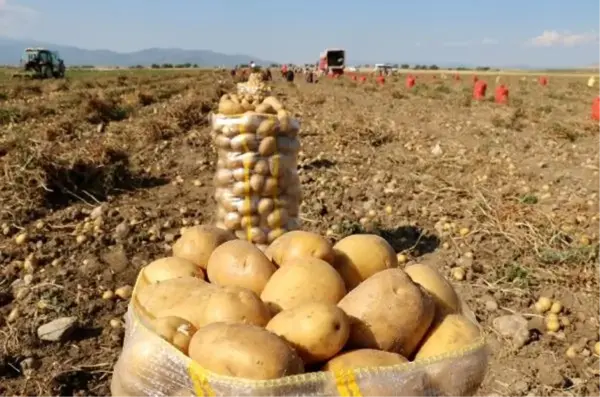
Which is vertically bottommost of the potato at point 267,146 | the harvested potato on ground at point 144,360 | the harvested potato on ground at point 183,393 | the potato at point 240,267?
the harvested potato on ground at point 183,393

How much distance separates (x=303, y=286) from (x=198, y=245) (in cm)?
73

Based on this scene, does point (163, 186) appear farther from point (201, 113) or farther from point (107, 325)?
point (201, 113)

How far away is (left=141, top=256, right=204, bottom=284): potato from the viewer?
266cm

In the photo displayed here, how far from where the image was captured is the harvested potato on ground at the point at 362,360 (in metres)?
2.00

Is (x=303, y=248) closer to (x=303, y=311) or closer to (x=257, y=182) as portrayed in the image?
(x=303, y=311)

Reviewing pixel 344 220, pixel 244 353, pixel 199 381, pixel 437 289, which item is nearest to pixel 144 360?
pixel 199 381

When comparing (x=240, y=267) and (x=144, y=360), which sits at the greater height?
(x=240, y=267)

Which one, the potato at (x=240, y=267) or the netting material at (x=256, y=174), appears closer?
the potato at (x=240, y=267)

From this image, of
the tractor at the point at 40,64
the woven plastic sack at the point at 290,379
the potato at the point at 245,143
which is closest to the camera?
the woven plastic sack at the point at 290,379

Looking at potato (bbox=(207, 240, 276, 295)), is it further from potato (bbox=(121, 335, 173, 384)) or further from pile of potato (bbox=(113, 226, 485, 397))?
potato (bbox=(121, 335, 173, 384))

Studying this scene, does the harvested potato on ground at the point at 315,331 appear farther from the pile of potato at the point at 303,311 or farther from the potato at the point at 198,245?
the potato at the point at 198,245

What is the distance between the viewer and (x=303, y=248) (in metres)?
2.59

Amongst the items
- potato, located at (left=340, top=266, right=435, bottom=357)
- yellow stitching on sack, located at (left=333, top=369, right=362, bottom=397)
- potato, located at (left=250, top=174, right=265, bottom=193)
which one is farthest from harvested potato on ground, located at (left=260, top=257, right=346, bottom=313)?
potato, located at (left=250, top=174, right=265, bottom=193)

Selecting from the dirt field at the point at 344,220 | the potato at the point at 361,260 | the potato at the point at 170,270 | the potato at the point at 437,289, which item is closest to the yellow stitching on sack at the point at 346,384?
the potato at the point at 437,289
